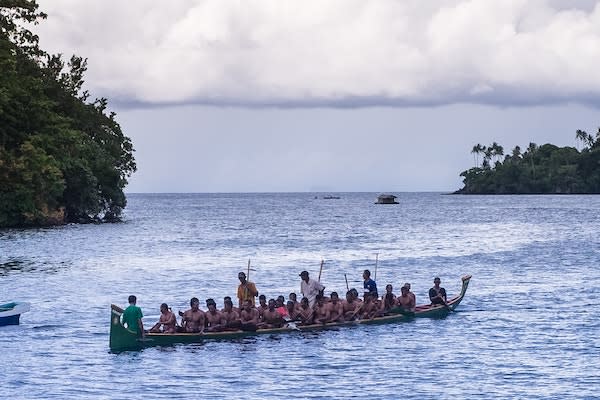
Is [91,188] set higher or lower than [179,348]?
higher

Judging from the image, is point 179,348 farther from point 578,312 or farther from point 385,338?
point 578,312

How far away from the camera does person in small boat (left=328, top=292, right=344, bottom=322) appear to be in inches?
1564

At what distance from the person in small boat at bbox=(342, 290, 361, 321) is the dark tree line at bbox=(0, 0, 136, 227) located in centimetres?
2567

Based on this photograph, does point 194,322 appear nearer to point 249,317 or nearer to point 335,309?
point 249,317

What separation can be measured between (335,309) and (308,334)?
5.87 ft

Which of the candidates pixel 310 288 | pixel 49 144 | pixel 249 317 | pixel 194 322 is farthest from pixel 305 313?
pixel 49 144

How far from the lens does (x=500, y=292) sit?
2203 inches

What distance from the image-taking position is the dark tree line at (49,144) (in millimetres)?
61875

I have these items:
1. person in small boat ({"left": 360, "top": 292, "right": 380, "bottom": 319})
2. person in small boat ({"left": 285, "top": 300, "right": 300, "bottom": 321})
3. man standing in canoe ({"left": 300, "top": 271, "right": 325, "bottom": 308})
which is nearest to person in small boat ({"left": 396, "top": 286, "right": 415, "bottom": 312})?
person in small boat ({"left": 360, "top": 292, "right": 380, "bottom": 319})

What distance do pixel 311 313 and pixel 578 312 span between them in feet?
44.9

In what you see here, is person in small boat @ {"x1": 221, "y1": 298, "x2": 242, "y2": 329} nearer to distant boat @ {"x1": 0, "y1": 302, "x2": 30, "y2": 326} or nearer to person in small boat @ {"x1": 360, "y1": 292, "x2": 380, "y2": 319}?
person in small boat @ {"x1": 360, "y1": 292, "x2": 380, "y2": 319}

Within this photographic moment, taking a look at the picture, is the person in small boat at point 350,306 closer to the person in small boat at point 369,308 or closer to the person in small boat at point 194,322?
the person in small boat at point 369,308

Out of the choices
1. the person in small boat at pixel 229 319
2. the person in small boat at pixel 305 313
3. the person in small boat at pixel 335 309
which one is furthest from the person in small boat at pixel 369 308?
the person in small boat at pixel 229 319

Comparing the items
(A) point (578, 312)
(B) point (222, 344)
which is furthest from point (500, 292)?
(B) point (222, 344)
